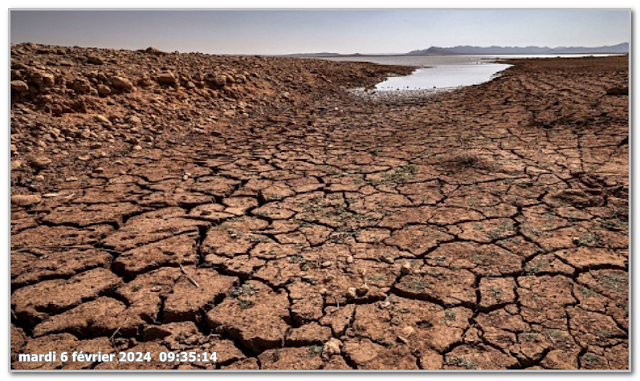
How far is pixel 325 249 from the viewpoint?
202 centimetres

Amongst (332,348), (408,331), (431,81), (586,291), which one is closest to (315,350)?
(332,348)

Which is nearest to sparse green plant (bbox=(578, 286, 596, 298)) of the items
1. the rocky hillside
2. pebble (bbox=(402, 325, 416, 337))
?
pebble (bbox=(402, 325, 416, 337))

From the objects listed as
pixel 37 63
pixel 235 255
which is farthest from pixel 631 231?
pixel 37 63

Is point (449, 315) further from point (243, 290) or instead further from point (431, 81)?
point (431, 81)

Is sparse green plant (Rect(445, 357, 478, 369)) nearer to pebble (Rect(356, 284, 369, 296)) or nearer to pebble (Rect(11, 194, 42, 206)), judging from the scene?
pebble (Rect(356, 284, 369, 296))

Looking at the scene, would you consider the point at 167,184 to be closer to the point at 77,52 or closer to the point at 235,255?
the point at 235,255

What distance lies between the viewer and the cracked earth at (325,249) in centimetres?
142

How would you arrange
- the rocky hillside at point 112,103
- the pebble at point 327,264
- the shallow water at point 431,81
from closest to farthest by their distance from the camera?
the pebble at point 327,264, the rocky hillside at point 112,103, the shallow water at point 431,81

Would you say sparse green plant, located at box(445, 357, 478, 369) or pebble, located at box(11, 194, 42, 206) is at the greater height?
pebble, located at box(11, 194, 42, 206)

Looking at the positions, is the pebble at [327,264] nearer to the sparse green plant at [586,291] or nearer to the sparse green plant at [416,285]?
the sparse green plant at [416,285]

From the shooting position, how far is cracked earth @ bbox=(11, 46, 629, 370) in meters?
1.42

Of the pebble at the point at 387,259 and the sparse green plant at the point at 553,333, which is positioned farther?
the pebble at the point at 387,259

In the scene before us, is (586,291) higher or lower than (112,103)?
lower

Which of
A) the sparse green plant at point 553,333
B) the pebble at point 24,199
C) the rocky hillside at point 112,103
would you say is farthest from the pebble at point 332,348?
the rocky hillside at point 112,103
